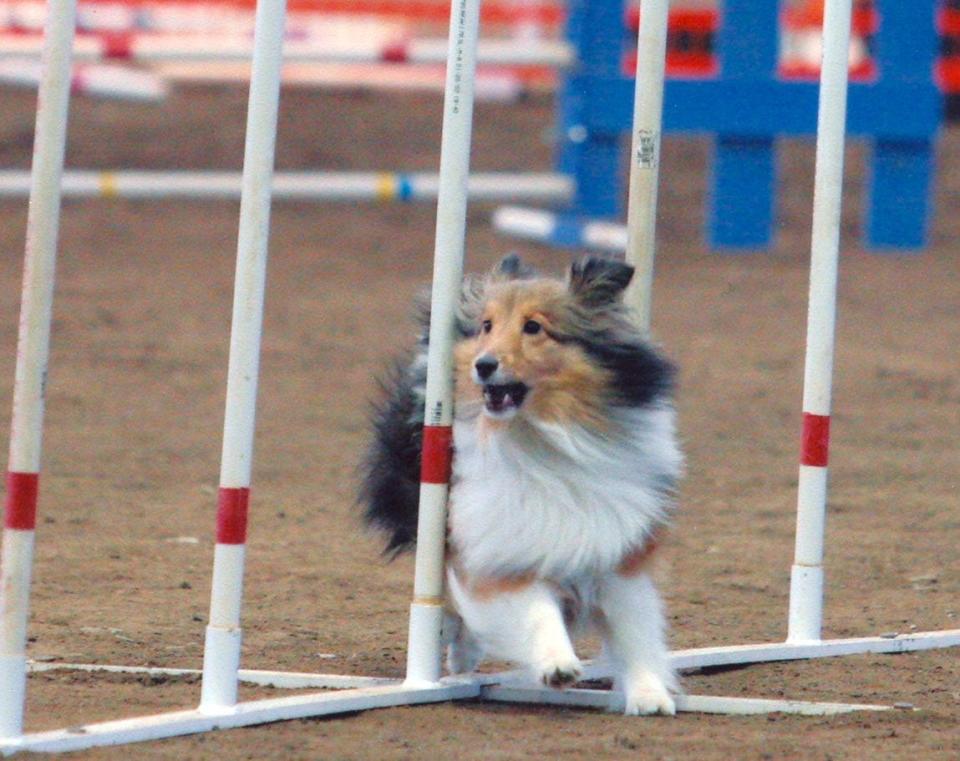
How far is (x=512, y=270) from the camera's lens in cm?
479

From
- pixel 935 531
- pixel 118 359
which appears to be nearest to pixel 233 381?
pixel 935 531

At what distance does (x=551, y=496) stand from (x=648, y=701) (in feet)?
1.65

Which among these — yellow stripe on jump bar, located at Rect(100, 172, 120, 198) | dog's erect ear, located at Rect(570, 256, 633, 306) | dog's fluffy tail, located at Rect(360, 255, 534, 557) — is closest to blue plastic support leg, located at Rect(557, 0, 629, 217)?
yellow stripe on jump bar, located at Rect(100, 172, 120, 198)

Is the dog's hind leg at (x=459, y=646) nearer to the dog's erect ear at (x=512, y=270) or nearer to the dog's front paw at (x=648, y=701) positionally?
the dog's front paw at (x=648, y=701)

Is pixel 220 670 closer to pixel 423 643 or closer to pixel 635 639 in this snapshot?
pixel 423 643

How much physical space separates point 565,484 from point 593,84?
884cm

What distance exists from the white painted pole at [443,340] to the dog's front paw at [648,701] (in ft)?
1.48

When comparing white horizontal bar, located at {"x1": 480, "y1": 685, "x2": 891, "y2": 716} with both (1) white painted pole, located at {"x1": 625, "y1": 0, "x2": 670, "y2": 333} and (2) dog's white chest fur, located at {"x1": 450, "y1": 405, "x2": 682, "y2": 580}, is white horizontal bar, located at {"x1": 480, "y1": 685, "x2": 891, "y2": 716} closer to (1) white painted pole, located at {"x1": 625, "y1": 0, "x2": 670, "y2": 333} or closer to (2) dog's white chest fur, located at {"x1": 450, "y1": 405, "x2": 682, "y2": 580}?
(2) dog's white chest fur, located at {"x1": 450, "y1": 405, "x2": 682, "y2": 580}

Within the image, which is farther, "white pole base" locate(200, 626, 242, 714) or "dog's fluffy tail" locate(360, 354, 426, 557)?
"dog's fluffy tail" locate(360, 354, 426, 557)

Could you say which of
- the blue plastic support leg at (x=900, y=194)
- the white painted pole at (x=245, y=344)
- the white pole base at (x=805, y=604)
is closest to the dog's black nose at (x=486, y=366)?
the white painted pole at (x=245, y=344)

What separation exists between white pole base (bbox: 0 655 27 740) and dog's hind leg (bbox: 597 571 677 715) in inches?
53.9

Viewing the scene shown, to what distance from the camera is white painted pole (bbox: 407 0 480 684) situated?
4.34 metres

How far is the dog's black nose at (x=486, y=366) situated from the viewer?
4395mm

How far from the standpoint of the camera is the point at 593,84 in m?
13.0
